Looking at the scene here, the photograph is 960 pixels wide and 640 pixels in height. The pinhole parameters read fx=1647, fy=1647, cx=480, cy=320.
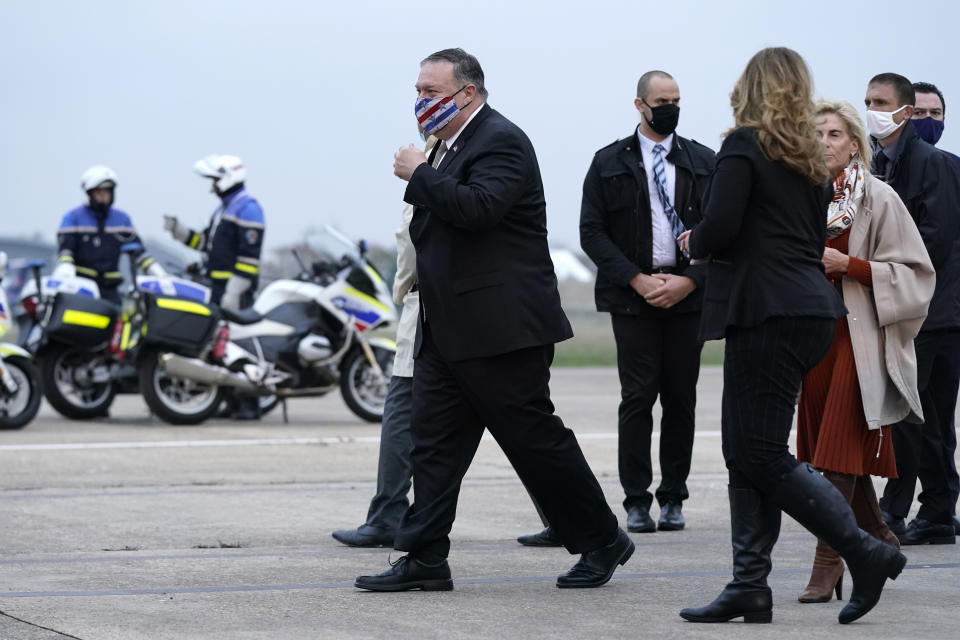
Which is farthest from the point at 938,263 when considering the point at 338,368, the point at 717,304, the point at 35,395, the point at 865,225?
the point at 35,395

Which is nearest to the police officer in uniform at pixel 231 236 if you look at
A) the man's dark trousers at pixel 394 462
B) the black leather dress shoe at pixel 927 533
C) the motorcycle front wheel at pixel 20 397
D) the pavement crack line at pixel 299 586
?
the motorcycle front wheel at pixel 20 397

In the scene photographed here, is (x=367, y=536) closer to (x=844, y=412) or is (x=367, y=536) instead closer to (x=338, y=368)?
(x=844, y=412)

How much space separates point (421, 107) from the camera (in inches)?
224

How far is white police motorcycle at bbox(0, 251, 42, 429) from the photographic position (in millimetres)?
12297

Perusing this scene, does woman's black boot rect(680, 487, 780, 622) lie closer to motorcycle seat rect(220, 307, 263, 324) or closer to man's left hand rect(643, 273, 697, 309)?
man's left hand rect(643, 273, 697, 309)

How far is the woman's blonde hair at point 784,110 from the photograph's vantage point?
16.6 feet

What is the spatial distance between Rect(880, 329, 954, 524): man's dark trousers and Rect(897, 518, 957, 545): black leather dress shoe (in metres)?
0.05

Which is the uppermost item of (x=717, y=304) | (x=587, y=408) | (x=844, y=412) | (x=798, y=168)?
(x=798, y=168)

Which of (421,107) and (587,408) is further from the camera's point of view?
(587,408)

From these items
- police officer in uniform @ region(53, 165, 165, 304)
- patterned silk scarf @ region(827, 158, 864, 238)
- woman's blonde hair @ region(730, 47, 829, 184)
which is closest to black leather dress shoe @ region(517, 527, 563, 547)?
patterned silk scarf @ region(827, 158, 864, 238)

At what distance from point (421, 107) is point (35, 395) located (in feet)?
24.9

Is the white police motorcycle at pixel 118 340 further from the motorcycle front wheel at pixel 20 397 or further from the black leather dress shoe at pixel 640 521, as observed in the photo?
the black leather dress shoe at pixel 640 521

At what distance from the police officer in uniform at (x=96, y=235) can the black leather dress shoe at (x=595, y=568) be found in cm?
933

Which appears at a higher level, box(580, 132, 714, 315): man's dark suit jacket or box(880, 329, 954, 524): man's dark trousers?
box(580, 132, 714, 315): man's dark suit jacket
